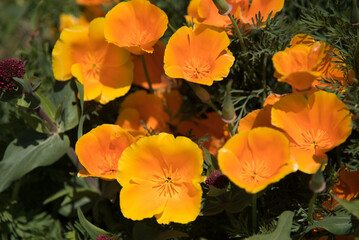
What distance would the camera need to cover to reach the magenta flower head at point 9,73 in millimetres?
1020

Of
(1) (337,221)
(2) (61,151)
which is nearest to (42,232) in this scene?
(2) (61,151)

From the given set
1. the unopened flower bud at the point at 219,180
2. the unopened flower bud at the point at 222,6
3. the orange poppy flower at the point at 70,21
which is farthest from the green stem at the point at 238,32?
the orange poppy flower at the point at 70,21

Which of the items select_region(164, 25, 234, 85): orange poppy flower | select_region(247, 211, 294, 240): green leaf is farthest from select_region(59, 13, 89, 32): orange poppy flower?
select_region(247, 211, 294, 240): green leaf

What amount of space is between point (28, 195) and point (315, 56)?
1.05 metres

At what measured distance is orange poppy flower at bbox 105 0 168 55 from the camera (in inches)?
42.9

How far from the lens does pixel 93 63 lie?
4.10ft

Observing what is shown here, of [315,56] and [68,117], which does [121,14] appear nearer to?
[68,117]

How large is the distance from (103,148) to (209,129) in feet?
1.25

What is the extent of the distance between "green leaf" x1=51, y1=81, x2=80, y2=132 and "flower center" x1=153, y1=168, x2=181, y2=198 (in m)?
0.36

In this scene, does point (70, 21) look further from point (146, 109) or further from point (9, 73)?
point (9, 73)

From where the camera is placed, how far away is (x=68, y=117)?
4.10ft

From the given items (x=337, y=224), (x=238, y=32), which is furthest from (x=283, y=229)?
(x=238, y=32)

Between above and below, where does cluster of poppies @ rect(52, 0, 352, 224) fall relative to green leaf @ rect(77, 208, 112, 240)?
above

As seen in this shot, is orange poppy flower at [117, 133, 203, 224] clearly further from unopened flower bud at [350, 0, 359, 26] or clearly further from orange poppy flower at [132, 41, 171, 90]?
unopened flower bud at [350, 0, 359, 26]
